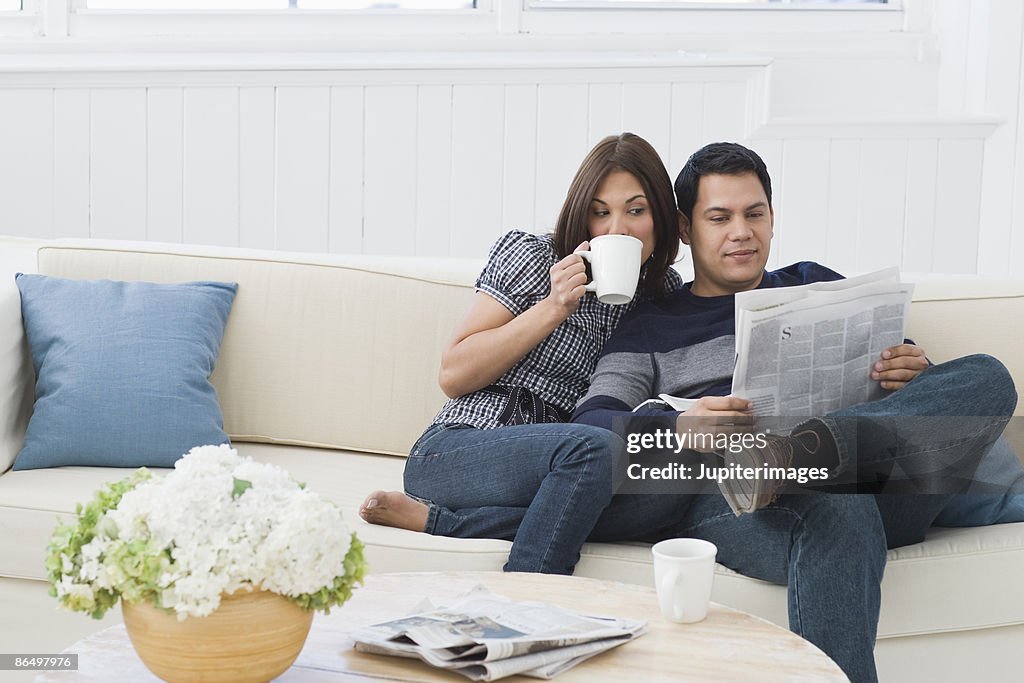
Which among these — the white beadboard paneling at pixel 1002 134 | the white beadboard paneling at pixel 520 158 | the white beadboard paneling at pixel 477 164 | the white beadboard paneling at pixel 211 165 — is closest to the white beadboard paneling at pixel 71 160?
the white beadboard paneling at pixel 211 165

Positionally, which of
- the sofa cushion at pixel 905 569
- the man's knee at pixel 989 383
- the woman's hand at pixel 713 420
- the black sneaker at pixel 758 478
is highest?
the man's knee at pixel 989 383

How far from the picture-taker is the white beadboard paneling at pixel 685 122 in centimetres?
279

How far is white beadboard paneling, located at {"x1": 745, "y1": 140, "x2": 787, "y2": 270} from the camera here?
111 inches

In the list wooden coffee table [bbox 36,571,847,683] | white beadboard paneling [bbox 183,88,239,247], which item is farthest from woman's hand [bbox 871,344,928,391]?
white beadboard paneling [bbox 183,88,239,247]

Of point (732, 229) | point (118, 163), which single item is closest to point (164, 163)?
point (118, 163)

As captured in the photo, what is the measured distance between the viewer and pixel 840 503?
4.77ft

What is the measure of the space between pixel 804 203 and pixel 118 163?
5.80ft

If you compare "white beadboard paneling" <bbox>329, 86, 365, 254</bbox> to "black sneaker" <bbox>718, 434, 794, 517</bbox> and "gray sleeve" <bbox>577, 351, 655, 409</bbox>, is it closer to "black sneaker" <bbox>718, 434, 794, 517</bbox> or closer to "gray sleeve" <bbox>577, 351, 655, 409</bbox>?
"gray sleeve" <bbox>577, 351, 655, 409</bbox>

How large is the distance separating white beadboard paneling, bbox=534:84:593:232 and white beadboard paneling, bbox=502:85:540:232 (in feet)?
0.06

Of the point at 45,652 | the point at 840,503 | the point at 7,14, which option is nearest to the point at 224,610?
the point at 840,503

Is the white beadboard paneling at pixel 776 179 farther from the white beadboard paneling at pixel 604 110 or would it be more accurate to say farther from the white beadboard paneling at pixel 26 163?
the white beadboard paneling at pixel 26 163

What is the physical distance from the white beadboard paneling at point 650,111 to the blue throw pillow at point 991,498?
1.31 metres

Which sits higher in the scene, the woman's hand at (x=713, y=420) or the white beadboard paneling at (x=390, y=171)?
the white beadboard paneling at (x=390, y=171)

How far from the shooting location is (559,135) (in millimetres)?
2811
